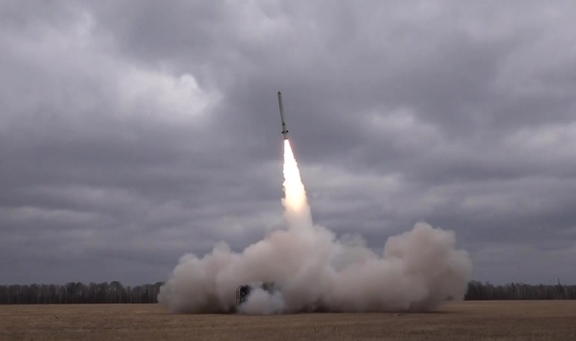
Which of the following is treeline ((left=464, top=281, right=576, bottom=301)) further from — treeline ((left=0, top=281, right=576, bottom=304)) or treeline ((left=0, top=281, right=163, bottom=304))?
treeline ((left=0, top=281, right=163, bottom=304))

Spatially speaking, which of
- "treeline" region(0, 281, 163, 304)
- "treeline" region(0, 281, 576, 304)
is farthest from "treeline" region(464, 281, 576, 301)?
"treeline" region(0, 281, 163, 304)

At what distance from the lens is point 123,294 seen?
141 meters

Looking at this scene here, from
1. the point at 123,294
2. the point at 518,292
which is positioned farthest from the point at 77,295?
the point at 518,292

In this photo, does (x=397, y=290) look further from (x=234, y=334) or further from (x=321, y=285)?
(x=234, y=334)

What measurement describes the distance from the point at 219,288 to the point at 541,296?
356 ft

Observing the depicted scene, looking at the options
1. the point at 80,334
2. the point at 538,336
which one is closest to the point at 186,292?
the point at 80,334

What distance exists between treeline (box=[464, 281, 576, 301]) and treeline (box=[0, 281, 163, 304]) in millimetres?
68212

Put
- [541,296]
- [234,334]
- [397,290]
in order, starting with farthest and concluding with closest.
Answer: [541,296]
[397,290]
[234,334]

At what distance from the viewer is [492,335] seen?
28953 millimetres

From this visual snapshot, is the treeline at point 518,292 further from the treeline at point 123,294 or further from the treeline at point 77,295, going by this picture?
the treeline at point 77,295

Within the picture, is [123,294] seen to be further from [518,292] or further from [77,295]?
[518,292]

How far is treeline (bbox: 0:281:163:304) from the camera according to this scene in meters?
135

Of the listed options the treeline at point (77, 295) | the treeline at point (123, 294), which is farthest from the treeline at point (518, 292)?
the treeline at point (77, 295)

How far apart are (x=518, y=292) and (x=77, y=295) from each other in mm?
100508
